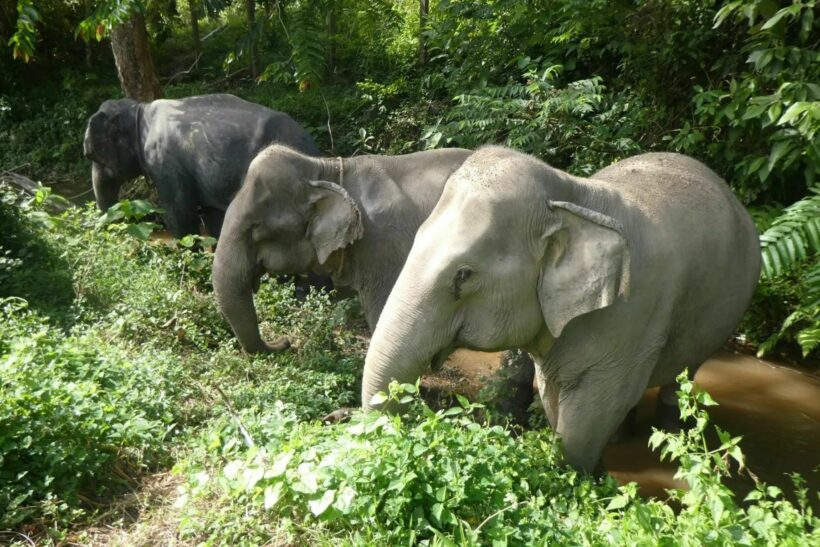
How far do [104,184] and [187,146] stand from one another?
1347 millimetres

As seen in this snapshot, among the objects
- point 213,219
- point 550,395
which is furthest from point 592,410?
point 213,219

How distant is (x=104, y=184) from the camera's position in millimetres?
8156

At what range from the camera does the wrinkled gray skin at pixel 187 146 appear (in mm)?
7223

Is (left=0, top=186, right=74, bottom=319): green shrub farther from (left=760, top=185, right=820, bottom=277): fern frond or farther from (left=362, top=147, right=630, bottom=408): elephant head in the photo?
(left=760, top=185, right=820, bottom=277): fern frond

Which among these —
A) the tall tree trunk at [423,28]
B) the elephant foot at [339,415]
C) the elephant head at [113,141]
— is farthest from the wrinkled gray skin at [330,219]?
the tall tree trunk at [423,28]

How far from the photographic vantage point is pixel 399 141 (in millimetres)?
9664

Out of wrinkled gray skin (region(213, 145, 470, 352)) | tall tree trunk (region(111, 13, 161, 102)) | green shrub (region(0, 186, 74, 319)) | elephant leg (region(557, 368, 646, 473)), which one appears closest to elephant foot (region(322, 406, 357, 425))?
wrinkled gray skin (region(213, 145, 470, 352))

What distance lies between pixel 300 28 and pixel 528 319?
17.5 feet

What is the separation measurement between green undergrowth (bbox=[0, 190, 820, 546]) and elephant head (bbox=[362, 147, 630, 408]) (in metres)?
0.31

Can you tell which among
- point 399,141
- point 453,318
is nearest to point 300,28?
point 399,141

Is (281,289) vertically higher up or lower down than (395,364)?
lower down

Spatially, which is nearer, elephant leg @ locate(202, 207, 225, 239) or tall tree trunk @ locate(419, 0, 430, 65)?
elephant leg @ locate(202, 207, 225, 239)

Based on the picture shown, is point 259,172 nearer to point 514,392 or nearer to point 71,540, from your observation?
point 514,392

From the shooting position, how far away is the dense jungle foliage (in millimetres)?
2695
